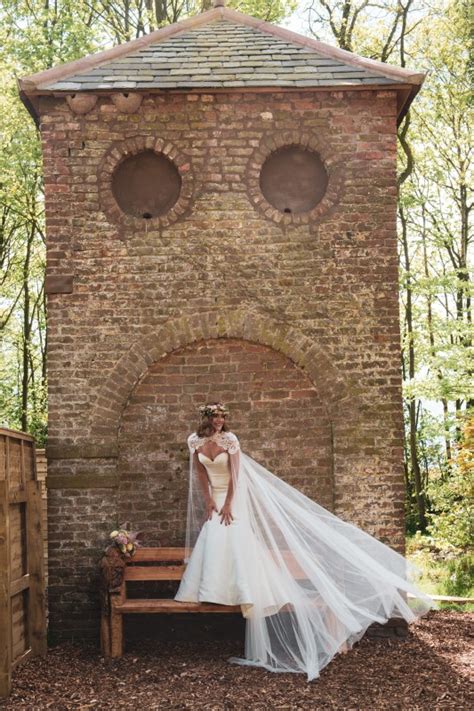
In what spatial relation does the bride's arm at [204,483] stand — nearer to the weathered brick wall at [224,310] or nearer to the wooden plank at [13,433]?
the weathered brick wall at [224,310]

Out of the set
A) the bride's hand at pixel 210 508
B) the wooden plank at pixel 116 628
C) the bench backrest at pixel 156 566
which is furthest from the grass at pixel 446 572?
the wooden plank at pixel 116 628

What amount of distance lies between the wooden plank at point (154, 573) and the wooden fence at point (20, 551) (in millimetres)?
814

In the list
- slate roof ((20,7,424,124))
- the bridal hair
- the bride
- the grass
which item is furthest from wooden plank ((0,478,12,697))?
the grass

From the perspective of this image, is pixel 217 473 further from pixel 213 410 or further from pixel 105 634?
pixel 105 634

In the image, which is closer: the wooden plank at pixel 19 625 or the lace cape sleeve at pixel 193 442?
the wooden plank at pixel 19 625

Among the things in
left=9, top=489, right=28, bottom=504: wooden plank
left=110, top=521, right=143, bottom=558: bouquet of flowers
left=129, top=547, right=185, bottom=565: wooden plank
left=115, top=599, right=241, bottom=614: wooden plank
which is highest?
left=9, top=489, right=28, bottom=504: wooden plank

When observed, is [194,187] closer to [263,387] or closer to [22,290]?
[263,387]

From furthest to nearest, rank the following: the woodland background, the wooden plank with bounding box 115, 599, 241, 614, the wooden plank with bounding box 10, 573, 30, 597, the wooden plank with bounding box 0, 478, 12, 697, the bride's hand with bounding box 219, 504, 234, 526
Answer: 1. the woodland background
2. the bride's hand with bounding box 219, 504, 234, 526
3. the wooden plank with bounding box 115, 599, 241, 614
4. the wooden plank with bounding box 10, 573, 30, 597
5. the wooden plank with bounding box 0, 478, 12, 697

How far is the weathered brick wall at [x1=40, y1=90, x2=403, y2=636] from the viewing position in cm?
859

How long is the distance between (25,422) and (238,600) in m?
14.1

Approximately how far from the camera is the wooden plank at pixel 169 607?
7.42m

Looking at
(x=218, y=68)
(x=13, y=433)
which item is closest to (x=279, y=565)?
(x=13, y=433)

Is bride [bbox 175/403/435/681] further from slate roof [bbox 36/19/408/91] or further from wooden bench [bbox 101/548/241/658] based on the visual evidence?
slate roof [bbox 36/19/408/91]

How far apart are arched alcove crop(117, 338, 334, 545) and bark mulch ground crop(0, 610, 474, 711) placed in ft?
4.45
